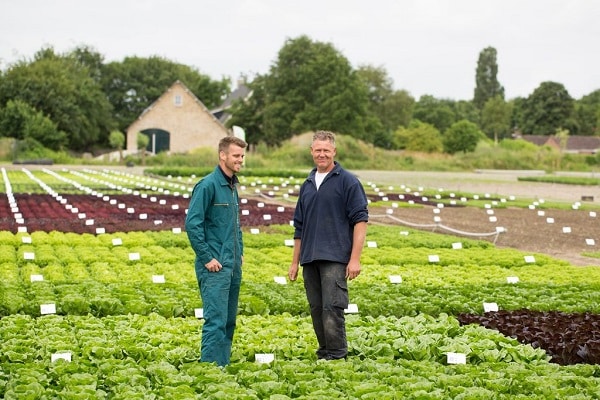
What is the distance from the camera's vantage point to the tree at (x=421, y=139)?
8650cm

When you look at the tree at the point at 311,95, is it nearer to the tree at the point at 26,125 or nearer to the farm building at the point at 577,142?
Result: the tree at the point at 26,125

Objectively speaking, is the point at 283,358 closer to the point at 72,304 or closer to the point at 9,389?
the point at 9,389

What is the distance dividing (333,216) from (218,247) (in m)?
1.07

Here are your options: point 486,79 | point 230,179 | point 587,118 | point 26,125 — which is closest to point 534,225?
point 230,179

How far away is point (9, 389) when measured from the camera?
693 cm

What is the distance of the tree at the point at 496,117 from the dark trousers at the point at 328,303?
119614 millimetres

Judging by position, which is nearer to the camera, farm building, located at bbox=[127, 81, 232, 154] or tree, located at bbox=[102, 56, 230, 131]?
farm building, located at bbox=[127, 81, 232, 154]

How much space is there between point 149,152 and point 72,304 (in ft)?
234

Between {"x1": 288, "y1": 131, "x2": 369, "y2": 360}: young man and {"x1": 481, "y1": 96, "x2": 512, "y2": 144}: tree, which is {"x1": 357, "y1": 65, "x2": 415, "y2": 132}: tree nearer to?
{"x1": 481, "y1": 96, "x2": 512, "y2": 144}: tree

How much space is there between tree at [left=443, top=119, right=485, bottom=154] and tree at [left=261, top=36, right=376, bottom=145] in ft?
24.0

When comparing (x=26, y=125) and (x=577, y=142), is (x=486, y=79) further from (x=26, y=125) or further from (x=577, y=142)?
(x=26, y=125)

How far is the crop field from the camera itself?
7.28 meters

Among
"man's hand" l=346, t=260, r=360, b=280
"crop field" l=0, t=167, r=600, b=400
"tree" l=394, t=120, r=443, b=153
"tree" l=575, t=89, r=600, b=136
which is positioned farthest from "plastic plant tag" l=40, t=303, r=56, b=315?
"tree" l=575, t=89, r=600, b=136

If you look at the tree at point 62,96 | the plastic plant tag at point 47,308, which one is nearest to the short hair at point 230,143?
the plastic plant tag at point 47,308
